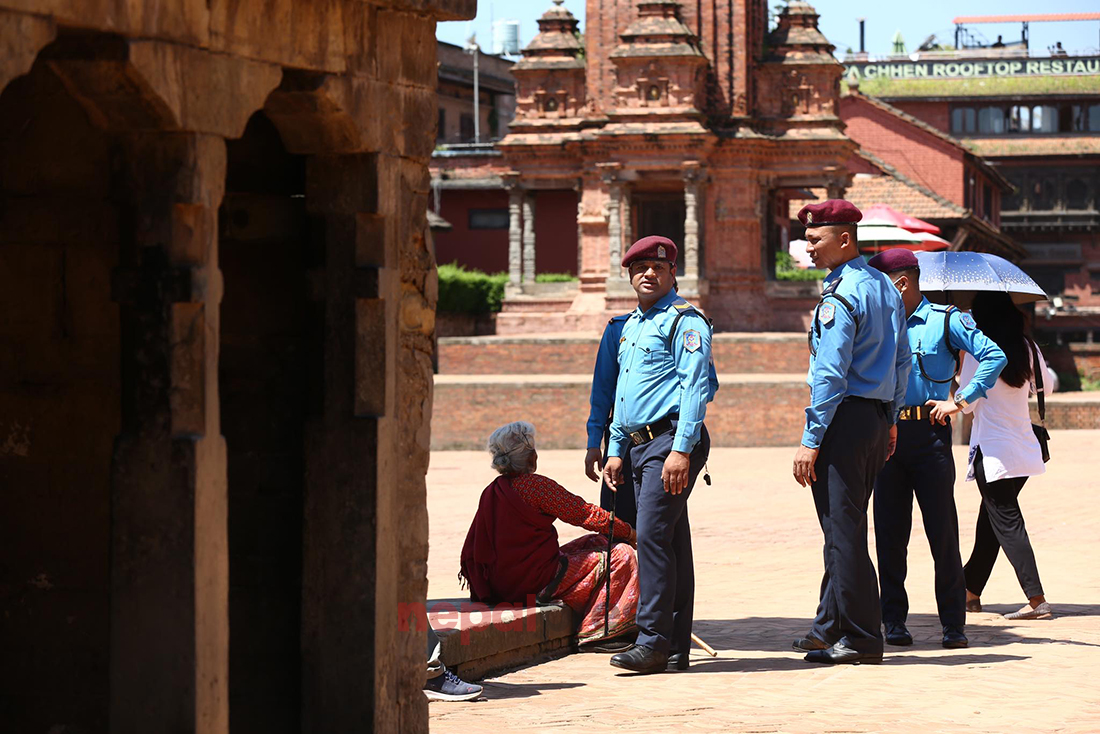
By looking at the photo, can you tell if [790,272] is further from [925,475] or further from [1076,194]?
[925,475]

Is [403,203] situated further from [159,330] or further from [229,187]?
[159,330]

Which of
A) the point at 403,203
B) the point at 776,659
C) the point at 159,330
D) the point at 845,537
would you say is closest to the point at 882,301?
the point at 845,537

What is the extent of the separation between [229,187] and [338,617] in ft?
5.74

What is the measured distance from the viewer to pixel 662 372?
8.20 meters

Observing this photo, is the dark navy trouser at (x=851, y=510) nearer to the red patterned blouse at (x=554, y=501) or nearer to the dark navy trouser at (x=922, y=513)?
the dark navy trouser at (x=922, y=513)

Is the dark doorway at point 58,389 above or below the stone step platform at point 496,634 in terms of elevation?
above

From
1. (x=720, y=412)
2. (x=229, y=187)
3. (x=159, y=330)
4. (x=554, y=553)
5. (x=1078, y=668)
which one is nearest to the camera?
(x=159, y=330)

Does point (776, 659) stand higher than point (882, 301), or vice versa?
point (882, 301)

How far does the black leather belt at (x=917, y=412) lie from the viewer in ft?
29.5

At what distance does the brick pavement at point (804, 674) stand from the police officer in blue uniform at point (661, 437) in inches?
10.7

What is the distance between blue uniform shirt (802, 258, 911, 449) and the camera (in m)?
8.13

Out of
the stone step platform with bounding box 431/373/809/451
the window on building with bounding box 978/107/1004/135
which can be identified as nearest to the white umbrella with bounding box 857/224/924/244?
the stone step platform with bounding box 431/373/809/451

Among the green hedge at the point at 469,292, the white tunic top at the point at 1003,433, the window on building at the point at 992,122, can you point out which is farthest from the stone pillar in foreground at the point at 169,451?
the window on building at the point at 992,122

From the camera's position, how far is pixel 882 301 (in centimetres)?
834
